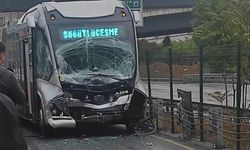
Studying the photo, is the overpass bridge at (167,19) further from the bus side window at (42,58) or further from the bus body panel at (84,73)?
the bus body panel at (84,73)

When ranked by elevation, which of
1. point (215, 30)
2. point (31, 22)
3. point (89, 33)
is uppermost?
point (31, 22)

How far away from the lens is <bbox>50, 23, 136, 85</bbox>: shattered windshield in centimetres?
1397

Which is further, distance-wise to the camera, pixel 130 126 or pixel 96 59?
pixel 130 126

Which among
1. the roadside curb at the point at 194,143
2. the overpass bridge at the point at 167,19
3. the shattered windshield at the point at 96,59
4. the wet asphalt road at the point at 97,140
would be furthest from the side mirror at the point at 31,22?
the overpass bridge at the point at 167,19

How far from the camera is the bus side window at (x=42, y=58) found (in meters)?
14.1

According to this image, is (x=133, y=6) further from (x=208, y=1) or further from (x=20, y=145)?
(x=20, y=145)

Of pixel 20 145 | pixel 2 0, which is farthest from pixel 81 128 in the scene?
pixel 2 0

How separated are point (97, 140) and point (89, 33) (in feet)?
8.62

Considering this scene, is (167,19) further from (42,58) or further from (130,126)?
(42,58)

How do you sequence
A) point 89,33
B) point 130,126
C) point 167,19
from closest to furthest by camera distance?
1. point 89,33
2. point 130,126
3. point 167,19

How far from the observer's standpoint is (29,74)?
1547 centimetres

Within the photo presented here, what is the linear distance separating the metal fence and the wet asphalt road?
0.76 m

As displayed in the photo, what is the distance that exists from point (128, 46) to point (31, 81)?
2701 mm

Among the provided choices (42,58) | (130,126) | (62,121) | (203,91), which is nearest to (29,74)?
(42,58)
